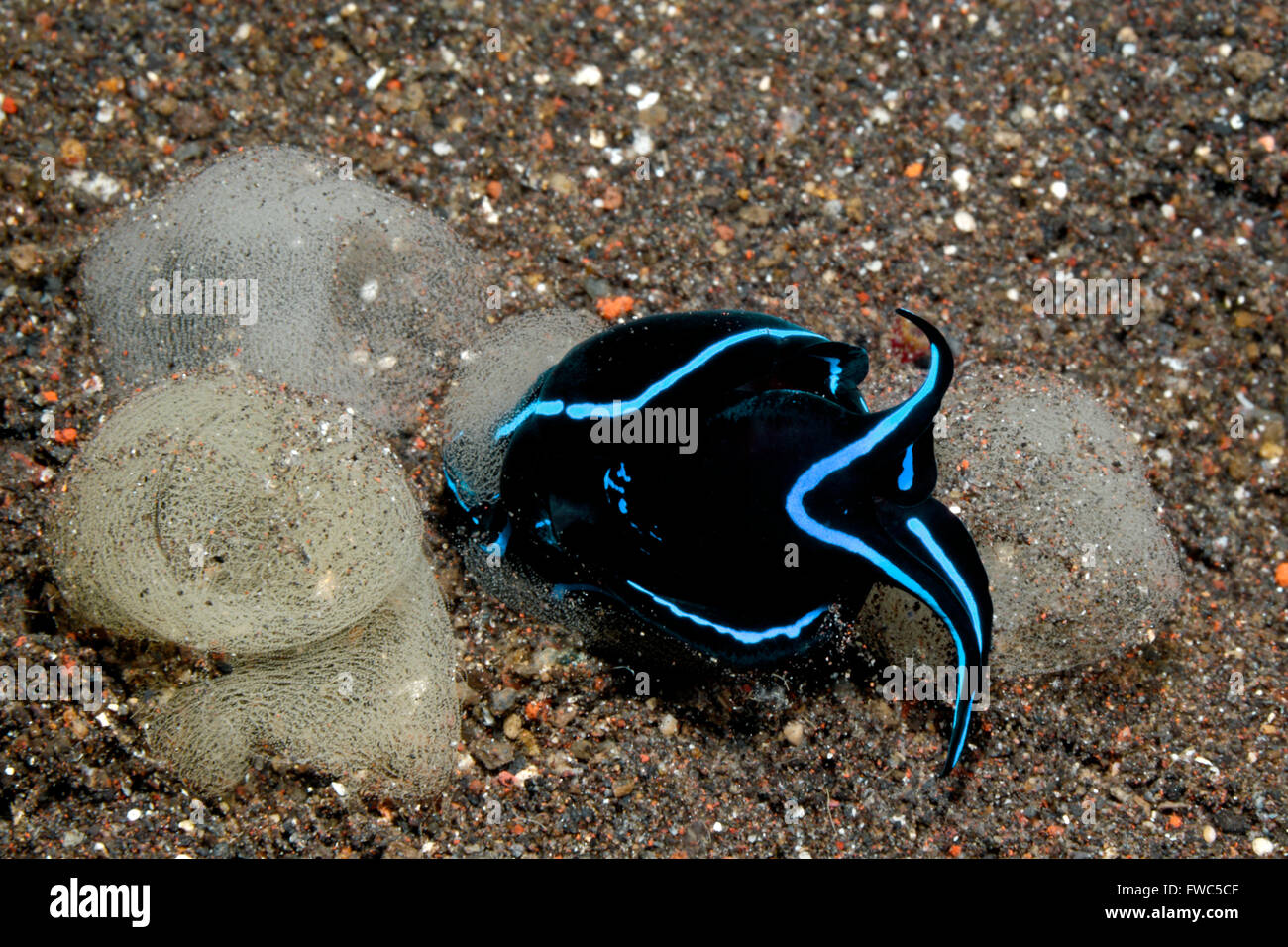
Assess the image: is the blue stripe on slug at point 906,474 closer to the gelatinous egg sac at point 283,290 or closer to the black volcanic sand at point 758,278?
the black volcanic sand at point 758,278

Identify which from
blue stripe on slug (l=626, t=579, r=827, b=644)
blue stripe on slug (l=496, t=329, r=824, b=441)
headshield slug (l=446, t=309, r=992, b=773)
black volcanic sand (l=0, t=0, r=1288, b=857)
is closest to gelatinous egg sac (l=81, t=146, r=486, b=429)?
black volcanic sand (l=0, t=0, r=1288, b=857)

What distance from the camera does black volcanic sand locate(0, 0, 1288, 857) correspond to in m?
2.96

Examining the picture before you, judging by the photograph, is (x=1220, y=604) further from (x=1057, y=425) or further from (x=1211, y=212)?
(x=1211, y=212)

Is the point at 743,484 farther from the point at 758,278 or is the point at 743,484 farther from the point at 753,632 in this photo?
the point at 758,278

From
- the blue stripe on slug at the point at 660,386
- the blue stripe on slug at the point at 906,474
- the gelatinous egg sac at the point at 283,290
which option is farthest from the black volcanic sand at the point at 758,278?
the blue stripe on slug at the point at 906,474

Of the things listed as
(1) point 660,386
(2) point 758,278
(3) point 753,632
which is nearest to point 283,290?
(1) point 660,386

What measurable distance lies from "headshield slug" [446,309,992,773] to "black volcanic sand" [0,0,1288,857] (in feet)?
1.93

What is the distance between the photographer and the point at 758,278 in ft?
12.0

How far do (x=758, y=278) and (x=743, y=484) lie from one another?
59.5 inches

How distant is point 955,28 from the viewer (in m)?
3.96

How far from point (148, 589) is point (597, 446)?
1405mm

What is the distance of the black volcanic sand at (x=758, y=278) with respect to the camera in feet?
9.71

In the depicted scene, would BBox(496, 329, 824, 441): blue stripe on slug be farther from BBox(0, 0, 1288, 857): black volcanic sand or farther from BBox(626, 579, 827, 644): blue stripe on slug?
BBox(0, 0, 1288, 857): black volcanic sand

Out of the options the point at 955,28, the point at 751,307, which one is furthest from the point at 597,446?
the point at 955,28
